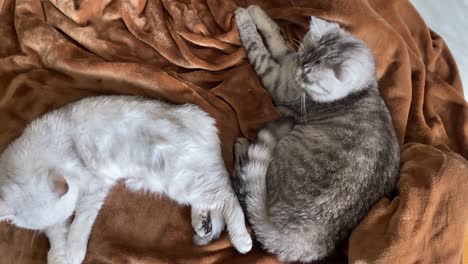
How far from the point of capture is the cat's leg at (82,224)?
173cm

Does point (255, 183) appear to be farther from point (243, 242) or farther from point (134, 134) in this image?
point (134, 134)

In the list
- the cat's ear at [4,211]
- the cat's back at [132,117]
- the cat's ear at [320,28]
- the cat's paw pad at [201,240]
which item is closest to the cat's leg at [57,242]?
the cat's ear at [4,211]

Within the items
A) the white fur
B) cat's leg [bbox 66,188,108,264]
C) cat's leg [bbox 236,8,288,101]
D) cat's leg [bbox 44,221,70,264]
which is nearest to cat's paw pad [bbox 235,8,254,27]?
cat's leg [bbox 236,8,288,101]

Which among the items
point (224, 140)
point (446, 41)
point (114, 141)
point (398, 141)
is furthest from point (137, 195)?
point (446, 41)

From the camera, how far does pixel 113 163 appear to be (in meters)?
1.82

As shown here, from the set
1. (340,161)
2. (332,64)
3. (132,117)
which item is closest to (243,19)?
(332,64)

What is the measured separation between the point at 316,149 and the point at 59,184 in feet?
3.16

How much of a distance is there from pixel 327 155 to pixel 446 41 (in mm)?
1001

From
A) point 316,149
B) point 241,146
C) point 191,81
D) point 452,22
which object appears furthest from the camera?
point 452,22

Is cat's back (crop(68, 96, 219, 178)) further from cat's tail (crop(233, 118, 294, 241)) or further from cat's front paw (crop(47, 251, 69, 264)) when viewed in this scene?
cat's front paw (crop(47, 251, 69, 264))

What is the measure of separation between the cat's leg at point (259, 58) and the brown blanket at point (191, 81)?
4 cm

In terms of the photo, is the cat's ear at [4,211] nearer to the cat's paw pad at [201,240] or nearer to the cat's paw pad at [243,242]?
the cat's paw pad at [201,240]

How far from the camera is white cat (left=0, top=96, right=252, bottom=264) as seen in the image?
1.74 metres

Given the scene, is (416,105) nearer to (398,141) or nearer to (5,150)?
(398,141)
